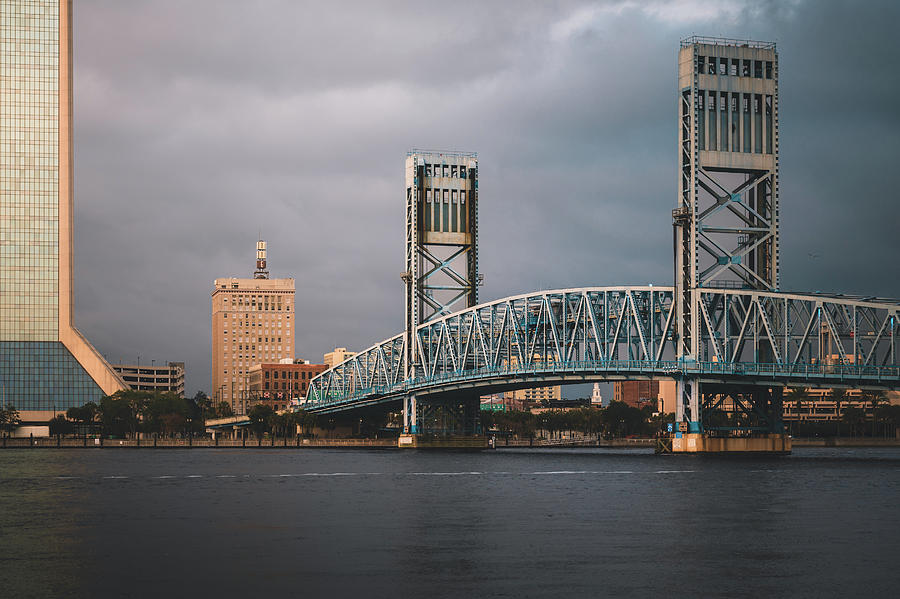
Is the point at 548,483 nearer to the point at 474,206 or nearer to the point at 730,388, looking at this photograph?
the point at 730,388

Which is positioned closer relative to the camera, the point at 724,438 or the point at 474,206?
the point at 724,438

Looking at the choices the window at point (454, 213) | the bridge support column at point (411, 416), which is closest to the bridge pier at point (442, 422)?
the bridge support column at point (411, 416)

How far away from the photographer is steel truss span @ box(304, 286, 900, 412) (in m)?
118

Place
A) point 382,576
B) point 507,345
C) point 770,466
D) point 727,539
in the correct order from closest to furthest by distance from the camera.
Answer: point 382,576, point 727,539, point 770,466, point 507,345

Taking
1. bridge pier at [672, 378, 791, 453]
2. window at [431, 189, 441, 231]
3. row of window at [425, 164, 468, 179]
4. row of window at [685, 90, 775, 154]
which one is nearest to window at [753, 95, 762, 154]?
row of window at [685, 90, 775, 154]

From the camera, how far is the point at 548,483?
88.8m

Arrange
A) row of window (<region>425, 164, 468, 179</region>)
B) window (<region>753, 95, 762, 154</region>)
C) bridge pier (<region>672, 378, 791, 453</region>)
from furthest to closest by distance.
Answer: row of window (<region>425, 164, 468, 179</region>), window (<region>753, 95, 762, 154</region>), bridge pier (<region>672, 378, 791, 453</region>)

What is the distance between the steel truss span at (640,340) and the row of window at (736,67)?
23.7 metres

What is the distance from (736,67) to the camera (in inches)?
5207

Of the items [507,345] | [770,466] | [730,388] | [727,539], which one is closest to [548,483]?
[770,466]

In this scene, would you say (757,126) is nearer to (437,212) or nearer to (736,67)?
(736,67)

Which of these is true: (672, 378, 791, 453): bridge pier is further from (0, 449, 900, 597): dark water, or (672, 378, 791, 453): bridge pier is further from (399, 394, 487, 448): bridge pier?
(399, 394, 487, 448): bridge pier

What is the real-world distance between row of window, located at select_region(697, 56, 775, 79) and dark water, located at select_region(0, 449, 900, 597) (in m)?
53.6

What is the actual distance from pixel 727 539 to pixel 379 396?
134848mm
